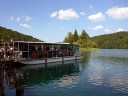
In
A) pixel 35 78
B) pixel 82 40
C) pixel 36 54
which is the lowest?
pixel 35 78

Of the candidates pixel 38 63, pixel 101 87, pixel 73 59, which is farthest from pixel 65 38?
pixel 101 87

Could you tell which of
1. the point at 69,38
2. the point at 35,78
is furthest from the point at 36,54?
the point at 69,38

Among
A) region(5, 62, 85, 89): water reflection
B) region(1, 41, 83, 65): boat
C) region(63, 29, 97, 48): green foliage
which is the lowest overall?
region(5, 62, 85, 89): water reflection

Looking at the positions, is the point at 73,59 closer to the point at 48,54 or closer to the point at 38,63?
the point at 48,54

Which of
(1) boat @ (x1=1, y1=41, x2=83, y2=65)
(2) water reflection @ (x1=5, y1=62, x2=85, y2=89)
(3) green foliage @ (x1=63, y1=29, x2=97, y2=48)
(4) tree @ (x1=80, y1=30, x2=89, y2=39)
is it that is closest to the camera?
(2) water reflection @ (x1=5, y1=62, x2=85, y2=89)

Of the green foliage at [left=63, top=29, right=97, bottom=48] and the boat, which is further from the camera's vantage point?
the green foliage at [left=63, top=29, right=97, bottom=48]

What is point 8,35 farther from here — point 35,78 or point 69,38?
point 35,78

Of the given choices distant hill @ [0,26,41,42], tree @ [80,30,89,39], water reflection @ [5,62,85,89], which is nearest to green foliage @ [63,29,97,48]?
tree @ [80,30,89,39]

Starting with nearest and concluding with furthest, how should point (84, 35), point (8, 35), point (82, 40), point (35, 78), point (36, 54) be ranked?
point (35, 78) < point (36, 54) < point (8, 35) < point (82, 40) < point (84, 35)

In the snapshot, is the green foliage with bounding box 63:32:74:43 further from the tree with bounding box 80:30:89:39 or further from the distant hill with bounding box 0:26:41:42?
the distant hill with bounding box 0:26:41:42

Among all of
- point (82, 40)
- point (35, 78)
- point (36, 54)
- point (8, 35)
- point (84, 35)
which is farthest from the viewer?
point (84, 35)

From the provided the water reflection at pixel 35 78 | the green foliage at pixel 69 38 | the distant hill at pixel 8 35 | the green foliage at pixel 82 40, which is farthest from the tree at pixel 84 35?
the water reflection at pixel 35 78

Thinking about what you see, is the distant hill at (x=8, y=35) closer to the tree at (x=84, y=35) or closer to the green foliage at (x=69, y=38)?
the green foliage at (x=69, y=38)

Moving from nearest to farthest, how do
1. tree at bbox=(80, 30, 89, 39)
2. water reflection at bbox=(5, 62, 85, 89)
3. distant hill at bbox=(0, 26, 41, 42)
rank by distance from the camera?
water reflection at bbox=(5, 62, 85, 89) < distant hill at bbox=(0, 26, 41, 42) < tree at bbox=(80, 30, 89, 39)
